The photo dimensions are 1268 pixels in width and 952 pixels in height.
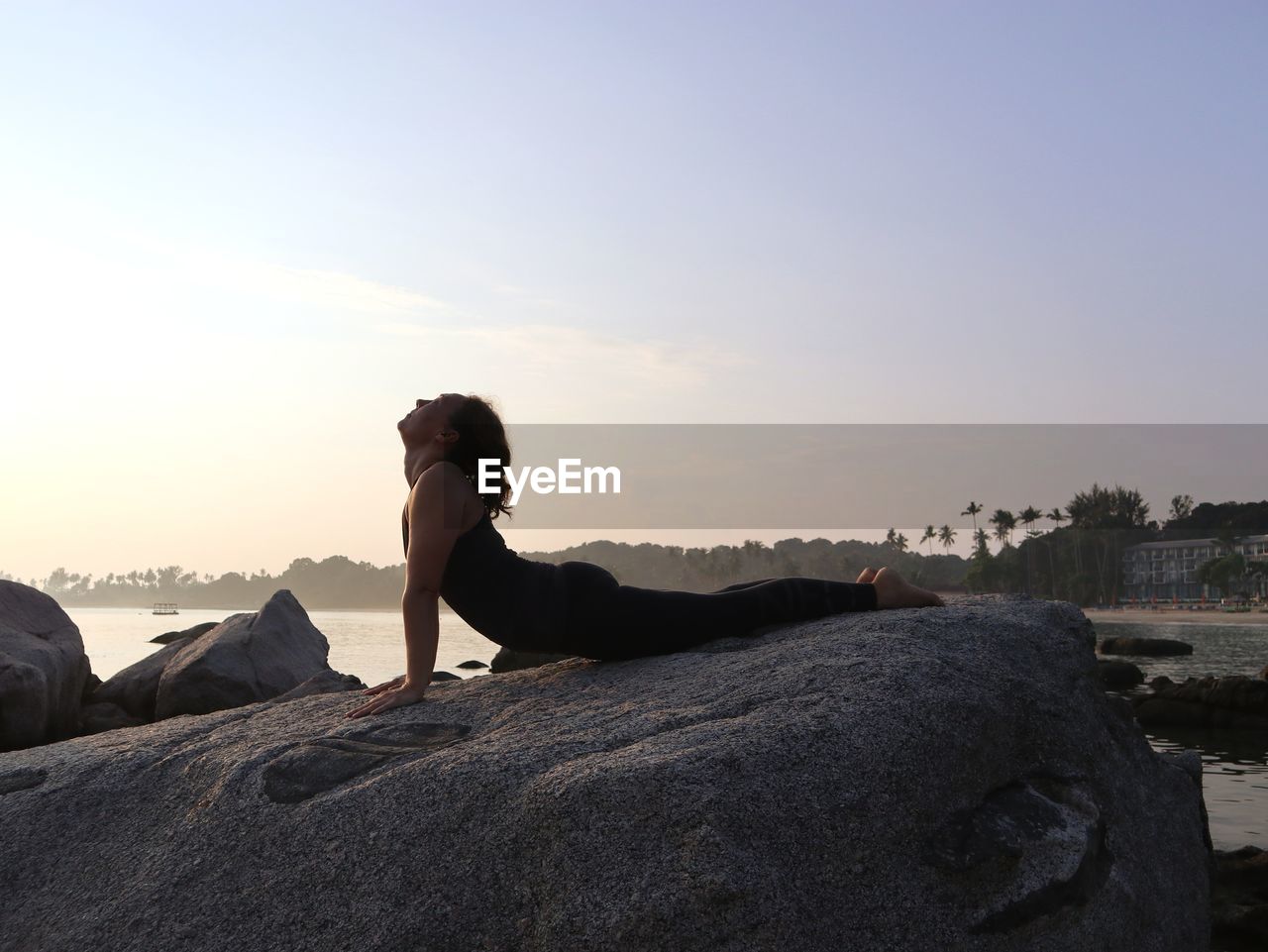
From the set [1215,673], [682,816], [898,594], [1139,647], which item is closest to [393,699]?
[682,816]

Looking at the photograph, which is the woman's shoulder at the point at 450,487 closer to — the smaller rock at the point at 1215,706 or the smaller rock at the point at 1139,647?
the smaller rock at the point at 1215,706

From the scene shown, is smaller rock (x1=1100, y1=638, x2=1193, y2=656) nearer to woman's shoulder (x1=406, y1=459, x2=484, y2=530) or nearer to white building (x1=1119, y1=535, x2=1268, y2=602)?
woman's shoulder (x1=406, y1=459, x2=484, y2=530)

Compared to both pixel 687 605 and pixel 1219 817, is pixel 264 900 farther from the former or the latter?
pixel 1219 817

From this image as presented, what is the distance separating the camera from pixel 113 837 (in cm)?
549

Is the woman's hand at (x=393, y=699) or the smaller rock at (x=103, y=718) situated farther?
the smaller rock at (x=103, y=718)

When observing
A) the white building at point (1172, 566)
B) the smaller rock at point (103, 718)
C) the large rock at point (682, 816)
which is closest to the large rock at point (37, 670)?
the smaller rock at point (103, 718)

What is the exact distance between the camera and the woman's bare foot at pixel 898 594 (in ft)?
21.0

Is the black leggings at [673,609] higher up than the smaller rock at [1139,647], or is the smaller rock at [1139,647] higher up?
the black leggings at [673,609]

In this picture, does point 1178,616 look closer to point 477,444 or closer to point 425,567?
point 477,444

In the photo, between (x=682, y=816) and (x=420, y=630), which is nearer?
(x=682, y=816)

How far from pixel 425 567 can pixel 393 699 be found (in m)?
0.78

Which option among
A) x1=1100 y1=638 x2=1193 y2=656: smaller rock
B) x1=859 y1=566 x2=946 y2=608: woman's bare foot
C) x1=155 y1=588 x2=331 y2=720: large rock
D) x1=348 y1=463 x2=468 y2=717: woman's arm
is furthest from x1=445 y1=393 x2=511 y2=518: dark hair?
x1=1100 y1=638 x2=1193 y2=656: smaller rock

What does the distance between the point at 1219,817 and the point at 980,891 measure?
40.1ft

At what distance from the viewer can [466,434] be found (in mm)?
6332
